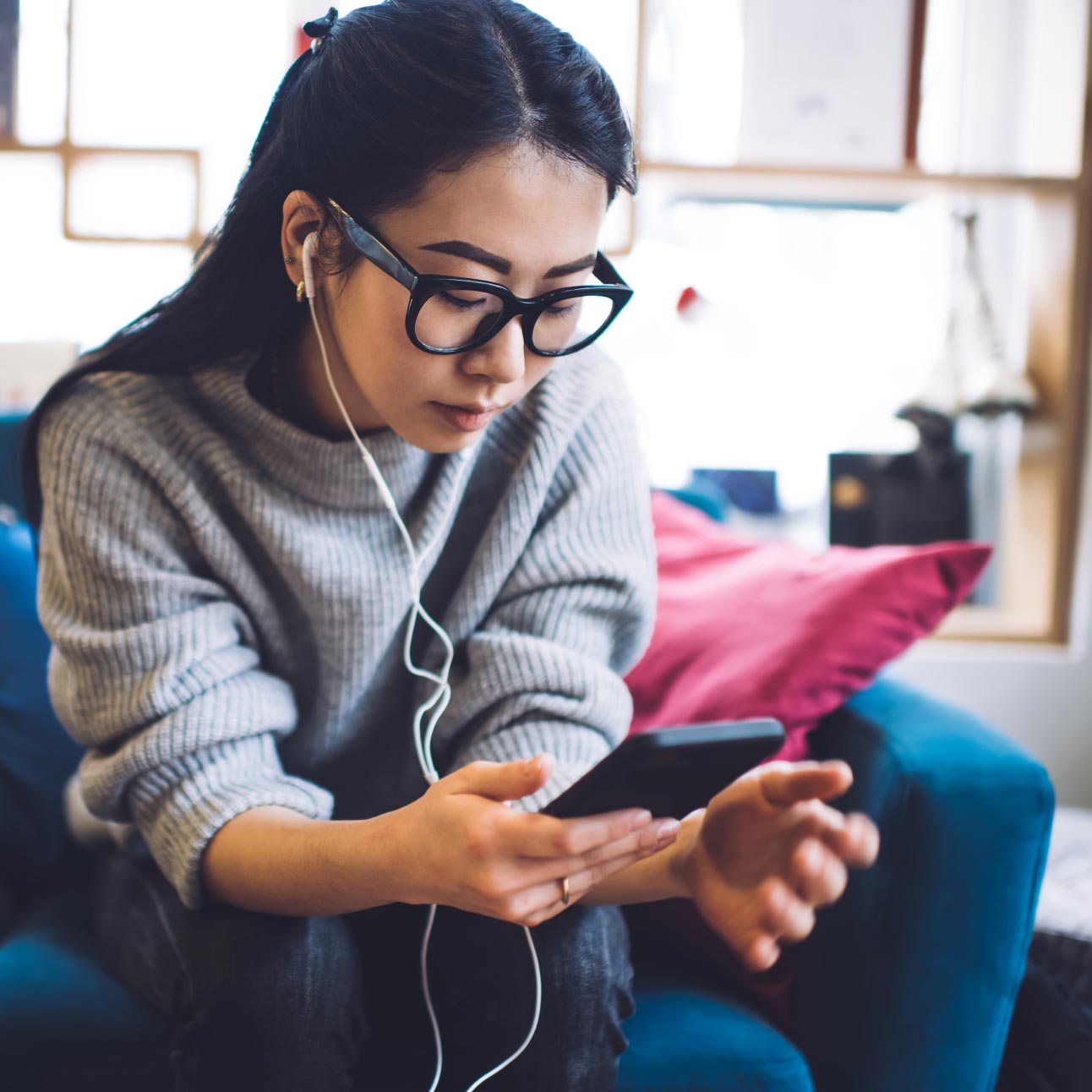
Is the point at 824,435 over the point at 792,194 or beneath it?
beneath

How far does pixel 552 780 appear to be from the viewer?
30.5 inches

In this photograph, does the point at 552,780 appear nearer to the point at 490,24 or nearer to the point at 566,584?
the point at 566,584

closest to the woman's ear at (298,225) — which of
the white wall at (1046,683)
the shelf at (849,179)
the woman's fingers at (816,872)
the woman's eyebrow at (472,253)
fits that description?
the woman's eyebrow at (472,253)

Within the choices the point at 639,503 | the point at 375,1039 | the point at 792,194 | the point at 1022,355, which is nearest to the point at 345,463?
the point at 639,503

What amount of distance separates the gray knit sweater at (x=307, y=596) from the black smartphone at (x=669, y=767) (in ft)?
0.61

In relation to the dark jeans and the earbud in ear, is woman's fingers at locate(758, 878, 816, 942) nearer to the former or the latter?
the dark jeans

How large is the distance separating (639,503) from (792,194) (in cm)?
113

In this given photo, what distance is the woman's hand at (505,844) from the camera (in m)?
0.57

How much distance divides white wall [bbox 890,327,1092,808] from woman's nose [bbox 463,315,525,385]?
1294 mm

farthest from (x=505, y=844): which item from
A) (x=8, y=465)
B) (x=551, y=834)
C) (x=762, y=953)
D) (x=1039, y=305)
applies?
(x=1039, y=305)

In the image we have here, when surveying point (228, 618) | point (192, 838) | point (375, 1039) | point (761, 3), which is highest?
point (761, 3)

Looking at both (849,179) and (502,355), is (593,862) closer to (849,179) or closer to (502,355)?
(502,355)

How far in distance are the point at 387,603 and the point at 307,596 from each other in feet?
0.22

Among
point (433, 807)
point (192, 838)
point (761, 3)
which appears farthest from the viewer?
point (761, 3)
